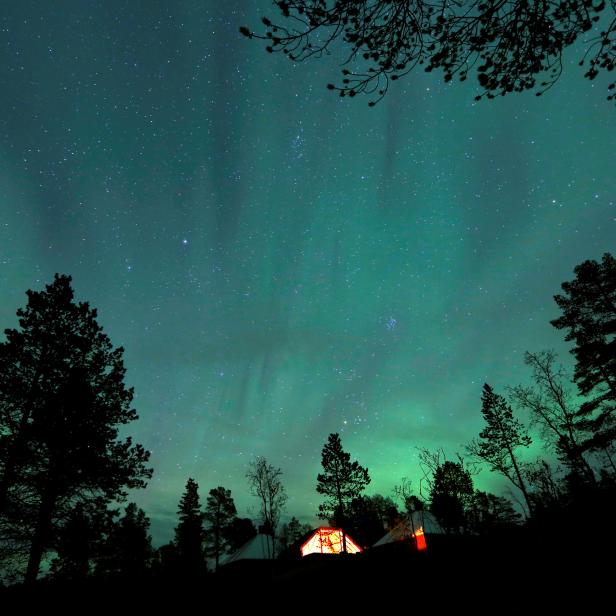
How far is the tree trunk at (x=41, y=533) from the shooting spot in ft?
43.1

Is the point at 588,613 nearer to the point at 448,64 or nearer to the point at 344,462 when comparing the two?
the point at 448,64

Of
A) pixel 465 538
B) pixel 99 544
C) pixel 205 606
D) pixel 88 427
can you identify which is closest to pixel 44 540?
pixel 99 544

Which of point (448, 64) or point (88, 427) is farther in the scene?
point (88, 427)

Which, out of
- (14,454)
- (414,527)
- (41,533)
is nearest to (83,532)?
(41,533)

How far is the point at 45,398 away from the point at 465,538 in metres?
24.4

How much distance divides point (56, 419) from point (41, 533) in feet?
14.3

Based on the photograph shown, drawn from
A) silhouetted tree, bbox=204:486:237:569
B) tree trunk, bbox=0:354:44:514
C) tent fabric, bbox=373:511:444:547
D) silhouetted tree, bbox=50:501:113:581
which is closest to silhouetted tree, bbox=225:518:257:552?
silhouetted tree, bbox=204:486:237:569

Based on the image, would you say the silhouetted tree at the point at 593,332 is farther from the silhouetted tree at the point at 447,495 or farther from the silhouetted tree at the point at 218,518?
the silhouetted tree at the point at 218,518

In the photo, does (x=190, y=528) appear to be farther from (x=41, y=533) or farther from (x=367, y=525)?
(x=41, y=533)

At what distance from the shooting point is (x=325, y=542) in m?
35.9

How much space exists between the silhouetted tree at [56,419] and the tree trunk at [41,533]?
34 mm

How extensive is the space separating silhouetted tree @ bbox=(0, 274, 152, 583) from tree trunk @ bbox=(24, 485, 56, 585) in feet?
0.11

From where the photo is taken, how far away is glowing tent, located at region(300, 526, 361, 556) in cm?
3584

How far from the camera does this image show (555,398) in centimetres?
2627
